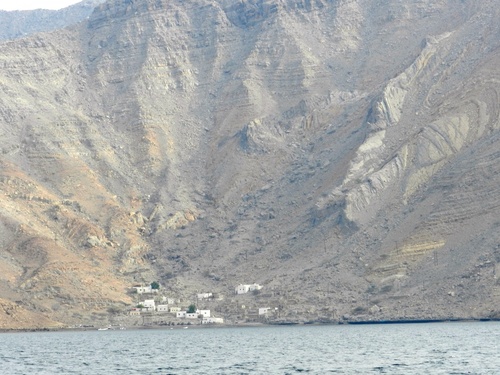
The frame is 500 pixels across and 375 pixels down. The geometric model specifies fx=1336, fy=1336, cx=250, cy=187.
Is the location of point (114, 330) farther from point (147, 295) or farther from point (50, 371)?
point (50, 371)

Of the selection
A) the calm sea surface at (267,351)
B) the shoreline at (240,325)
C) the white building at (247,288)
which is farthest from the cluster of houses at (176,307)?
the calm sea surface at (267,351)

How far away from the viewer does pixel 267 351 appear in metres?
135

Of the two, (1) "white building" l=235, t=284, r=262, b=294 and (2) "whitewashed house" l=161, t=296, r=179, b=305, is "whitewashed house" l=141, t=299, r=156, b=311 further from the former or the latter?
(1) "white building" l=235, t=284, r=262, b=294

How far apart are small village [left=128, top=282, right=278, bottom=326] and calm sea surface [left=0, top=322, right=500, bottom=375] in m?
4.90

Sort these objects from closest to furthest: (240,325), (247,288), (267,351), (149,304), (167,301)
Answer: (267,351), (240,325), (149,304), (247,288), (167,301)

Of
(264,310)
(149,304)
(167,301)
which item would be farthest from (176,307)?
(264,310)

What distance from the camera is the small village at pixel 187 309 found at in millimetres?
185750

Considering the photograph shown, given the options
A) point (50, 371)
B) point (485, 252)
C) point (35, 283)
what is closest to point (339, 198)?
point (485, 252)

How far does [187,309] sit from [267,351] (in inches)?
2186

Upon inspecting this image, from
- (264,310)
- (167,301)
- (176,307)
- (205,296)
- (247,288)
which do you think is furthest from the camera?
(205,296)

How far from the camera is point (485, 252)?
173 metres

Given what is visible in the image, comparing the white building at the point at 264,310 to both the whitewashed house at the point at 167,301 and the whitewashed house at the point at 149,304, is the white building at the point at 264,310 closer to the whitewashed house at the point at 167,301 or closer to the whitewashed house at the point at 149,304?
the whitewashed house at the point at 167,301

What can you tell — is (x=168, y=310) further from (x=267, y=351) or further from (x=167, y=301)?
(x=267, y=351)

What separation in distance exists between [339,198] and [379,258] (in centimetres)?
1612
